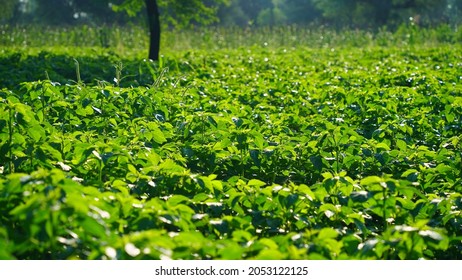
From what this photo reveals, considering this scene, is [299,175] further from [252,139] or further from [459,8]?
[459,8]

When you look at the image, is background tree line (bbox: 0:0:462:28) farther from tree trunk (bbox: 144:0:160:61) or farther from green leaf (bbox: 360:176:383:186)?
green leaf (bbox: 360:176:383:186)

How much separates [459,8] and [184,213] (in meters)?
57.2

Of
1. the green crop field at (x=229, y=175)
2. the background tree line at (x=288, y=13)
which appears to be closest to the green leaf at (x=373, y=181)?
the green crop field at (x=229, y=175)

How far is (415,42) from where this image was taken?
2212cm

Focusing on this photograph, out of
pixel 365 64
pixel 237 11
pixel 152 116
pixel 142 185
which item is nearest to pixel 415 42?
pixel 365 64

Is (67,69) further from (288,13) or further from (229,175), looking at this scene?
(288,13)

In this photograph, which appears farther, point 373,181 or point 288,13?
point 288,13

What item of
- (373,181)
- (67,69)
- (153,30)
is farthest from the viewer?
(153,30)

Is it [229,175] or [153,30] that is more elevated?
[153,30]

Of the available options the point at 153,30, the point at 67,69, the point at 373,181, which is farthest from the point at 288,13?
the point at 373,181

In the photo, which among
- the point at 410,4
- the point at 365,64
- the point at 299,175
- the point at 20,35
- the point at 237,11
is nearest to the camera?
the point at 299,175

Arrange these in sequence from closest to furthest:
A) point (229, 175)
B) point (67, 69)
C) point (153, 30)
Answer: point (229, 175) → point (67, 69) → point (153, 30)

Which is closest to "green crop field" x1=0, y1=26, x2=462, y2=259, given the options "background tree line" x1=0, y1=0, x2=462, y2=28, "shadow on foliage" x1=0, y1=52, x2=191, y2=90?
"shadow on foliage" x1=0, y1=52, x2=191, y2=90

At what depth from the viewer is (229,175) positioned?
200 inches
